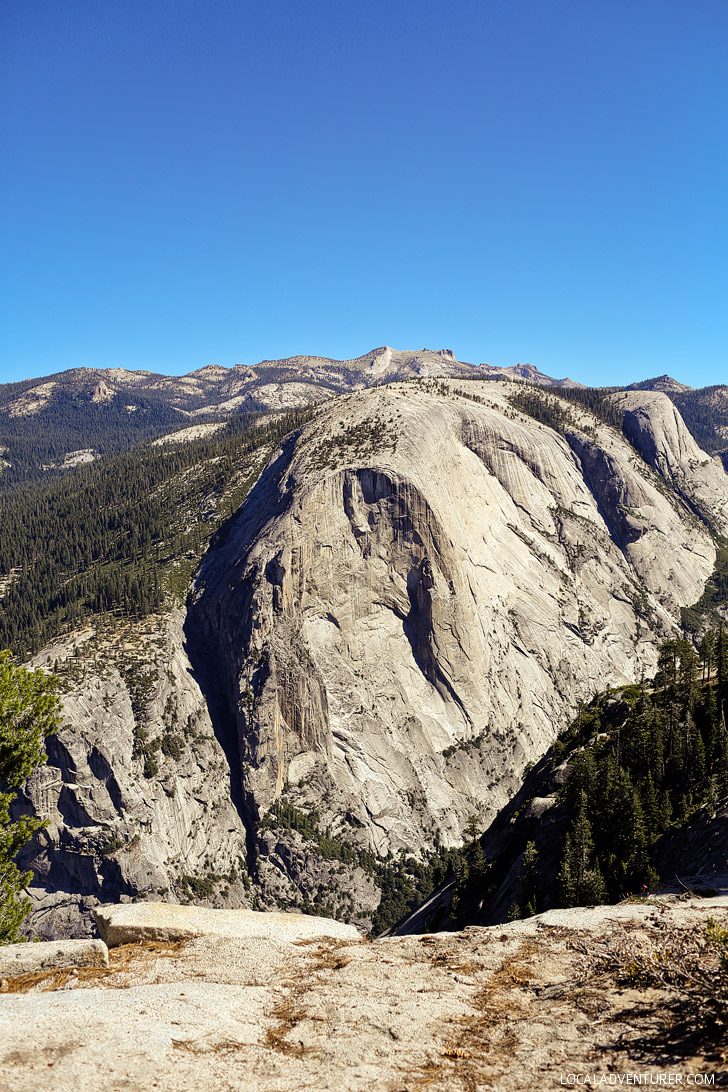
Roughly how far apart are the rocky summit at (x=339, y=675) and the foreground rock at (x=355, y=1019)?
80.1 meters

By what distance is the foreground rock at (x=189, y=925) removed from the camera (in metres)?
16.4

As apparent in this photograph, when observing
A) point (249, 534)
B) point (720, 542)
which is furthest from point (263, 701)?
point (720, 542)

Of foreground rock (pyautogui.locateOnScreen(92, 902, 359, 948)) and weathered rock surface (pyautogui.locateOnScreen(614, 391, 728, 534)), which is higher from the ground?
weathered rock surface (pyautogui.locateOnScreen(614, 391, 728, 534))

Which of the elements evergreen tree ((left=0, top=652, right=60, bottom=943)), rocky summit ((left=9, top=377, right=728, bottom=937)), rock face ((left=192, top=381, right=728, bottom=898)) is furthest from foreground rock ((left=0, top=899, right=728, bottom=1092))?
rock face ((left=192, top=381, right=728, bottom=898))

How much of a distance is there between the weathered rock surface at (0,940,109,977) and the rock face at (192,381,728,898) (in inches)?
3372

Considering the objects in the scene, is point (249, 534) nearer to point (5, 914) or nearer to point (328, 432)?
point (328, 432)

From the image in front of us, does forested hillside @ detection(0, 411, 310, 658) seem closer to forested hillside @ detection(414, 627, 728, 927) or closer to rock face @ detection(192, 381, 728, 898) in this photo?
rock face @ detection(192, 381, 728, 898)

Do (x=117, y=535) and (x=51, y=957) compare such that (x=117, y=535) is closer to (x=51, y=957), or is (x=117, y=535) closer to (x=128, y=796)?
(x=128, y=796)

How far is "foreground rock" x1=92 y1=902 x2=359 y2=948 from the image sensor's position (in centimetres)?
1642

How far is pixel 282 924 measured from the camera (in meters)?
18.8

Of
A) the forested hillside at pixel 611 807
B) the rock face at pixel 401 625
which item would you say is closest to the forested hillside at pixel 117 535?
the rock face at pixel 401 625

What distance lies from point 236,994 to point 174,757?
296ft

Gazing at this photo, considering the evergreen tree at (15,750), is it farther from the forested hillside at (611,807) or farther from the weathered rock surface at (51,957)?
the forested hillside at (611,807)

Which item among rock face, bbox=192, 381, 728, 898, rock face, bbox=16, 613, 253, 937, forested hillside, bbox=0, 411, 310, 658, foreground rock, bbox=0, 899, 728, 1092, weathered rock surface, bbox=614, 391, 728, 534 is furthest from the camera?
weathered rock surface, bbox=614, 391, 728, 534
